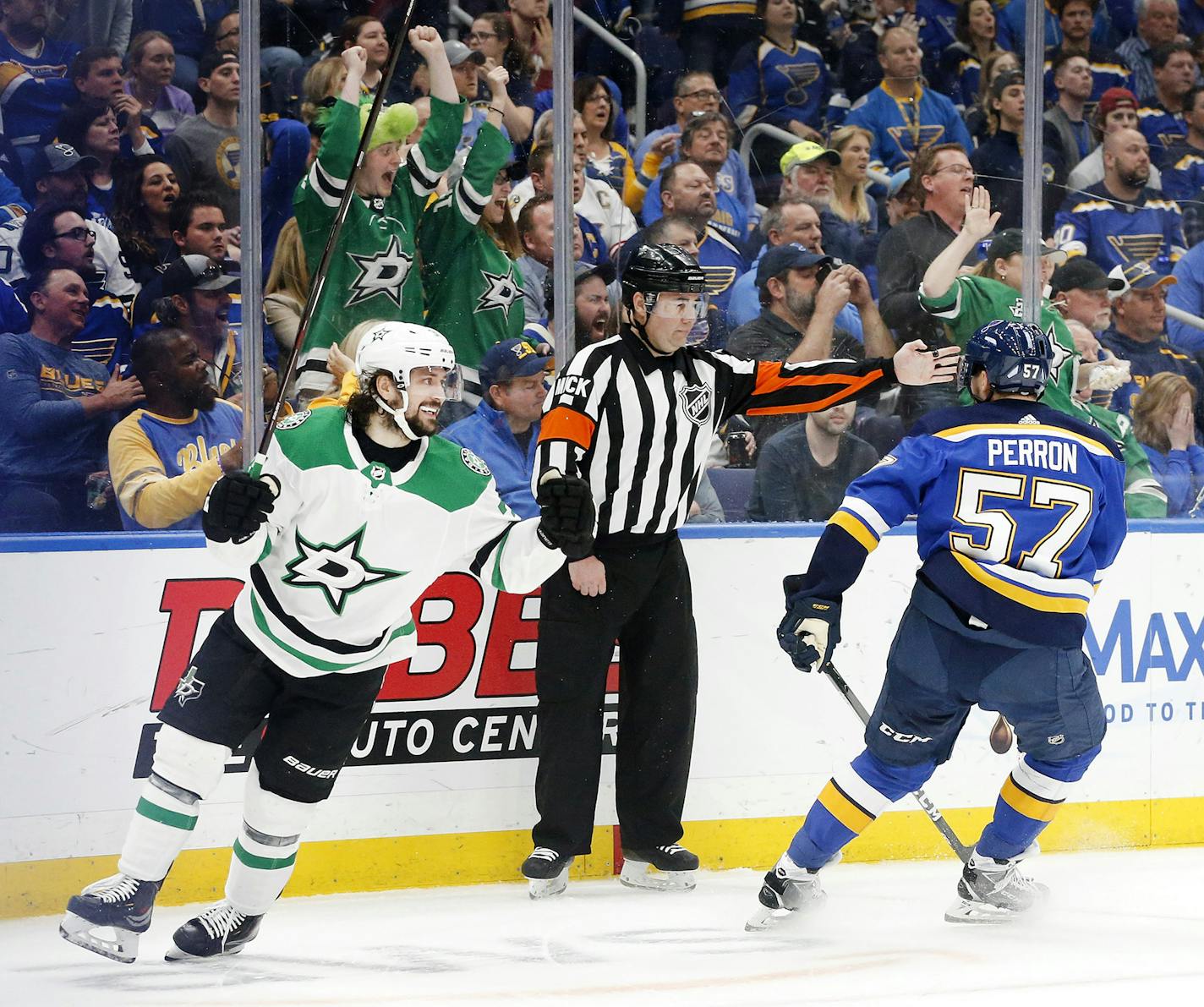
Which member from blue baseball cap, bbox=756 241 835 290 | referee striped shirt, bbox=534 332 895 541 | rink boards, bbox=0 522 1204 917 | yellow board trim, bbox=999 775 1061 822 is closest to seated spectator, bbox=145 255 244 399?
rink boards, bbox=0 522 1204 917

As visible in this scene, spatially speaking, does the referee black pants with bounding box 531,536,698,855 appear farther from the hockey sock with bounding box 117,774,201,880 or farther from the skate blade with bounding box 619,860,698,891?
the hockey sock with bounding box 117,774,201,880

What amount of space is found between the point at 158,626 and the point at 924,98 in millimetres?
2585

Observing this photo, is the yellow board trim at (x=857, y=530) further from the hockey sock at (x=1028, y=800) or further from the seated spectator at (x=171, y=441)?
the seated spectator at (x=171, y=441)

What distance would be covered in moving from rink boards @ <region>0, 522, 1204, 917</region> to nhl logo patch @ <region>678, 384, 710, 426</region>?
406mm

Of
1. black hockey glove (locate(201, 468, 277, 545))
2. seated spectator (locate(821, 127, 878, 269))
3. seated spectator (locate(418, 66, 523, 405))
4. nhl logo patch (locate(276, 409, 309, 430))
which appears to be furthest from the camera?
seated spectator (locate(821, 127, 878, 269))

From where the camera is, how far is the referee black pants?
349 centimetres

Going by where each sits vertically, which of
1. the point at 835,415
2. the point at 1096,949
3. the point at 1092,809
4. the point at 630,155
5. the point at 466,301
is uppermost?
the point at 630,155

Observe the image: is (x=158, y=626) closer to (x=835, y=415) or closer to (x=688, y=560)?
(x=688, y=560)

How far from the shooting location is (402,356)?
2.68 metres

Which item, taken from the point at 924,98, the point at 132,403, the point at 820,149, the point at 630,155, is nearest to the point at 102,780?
the point at 132,403

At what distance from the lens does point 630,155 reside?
3.97 metres

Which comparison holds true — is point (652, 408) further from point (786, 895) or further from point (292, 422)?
point (786, 895)

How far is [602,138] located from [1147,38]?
1783mm

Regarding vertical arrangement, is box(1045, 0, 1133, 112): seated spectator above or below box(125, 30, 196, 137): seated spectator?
above
